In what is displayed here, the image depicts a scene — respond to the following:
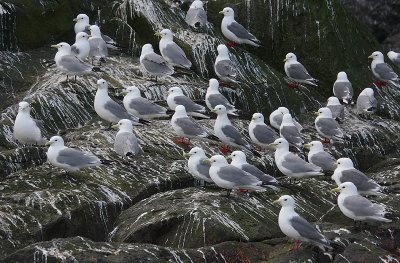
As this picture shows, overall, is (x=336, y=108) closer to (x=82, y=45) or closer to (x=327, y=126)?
(x=327, y=126)

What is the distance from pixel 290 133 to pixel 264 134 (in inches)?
21.9

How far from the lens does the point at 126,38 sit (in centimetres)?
2077

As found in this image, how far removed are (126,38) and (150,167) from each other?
6427mm

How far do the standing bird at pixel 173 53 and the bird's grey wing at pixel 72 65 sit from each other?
2048mm

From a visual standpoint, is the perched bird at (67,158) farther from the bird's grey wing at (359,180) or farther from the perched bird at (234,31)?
the perched bird at (234,31)

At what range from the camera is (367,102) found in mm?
19297

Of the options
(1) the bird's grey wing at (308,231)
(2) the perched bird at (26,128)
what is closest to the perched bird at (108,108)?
(2) the perched bird at (26,128)

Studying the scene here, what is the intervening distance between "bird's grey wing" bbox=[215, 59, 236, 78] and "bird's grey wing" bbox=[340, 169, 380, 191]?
543 cm

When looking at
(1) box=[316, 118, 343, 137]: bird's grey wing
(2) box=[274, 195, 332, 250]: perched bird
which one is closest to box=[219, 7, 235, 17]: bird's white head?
(1) box=[316, 118, 343, 137]: bird's grey wing

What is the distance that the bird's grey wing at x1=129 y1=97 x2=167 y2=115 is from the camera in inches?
656

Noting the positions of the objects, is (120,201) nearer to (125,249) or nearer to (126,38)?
(125,249)

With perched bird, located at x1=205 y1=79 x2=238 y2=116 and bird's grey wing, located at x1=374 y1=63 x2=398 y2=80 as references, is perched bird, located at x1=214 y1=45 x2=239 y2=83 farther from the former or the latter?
bird's grey wing, located at x1=374 y1=63 x2=398 y2=80

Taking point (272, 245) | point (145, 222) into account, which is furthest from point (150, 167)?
point (272, 245)

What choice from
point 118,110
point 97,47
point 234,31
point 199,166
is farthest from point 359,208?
point 234,31
